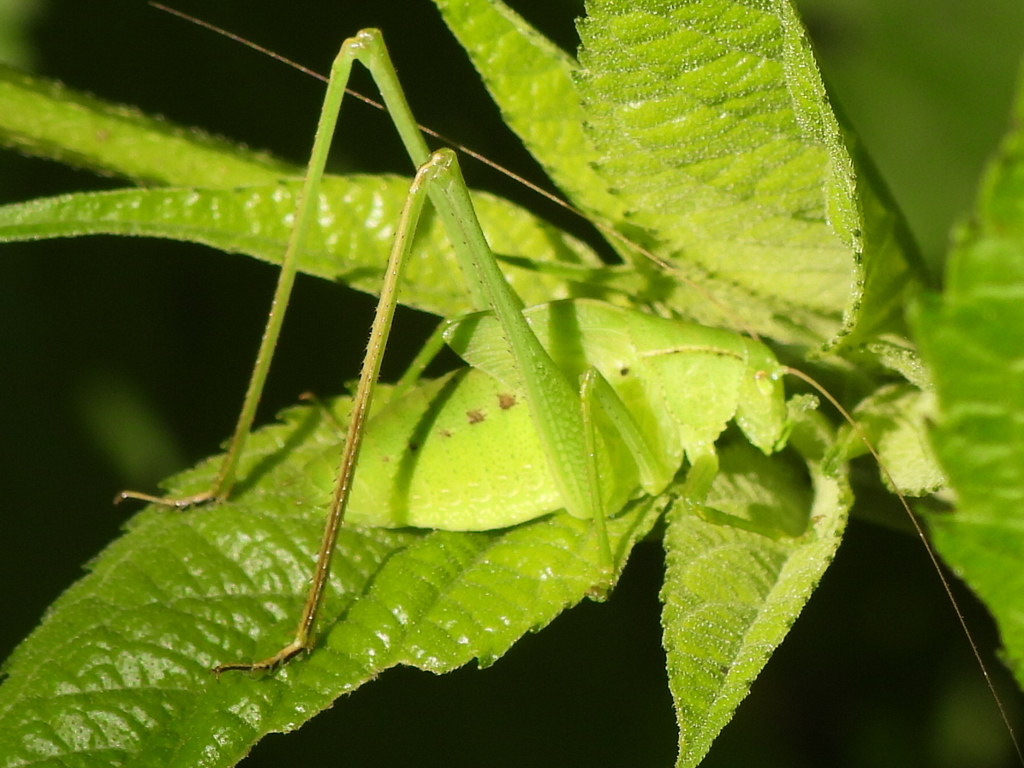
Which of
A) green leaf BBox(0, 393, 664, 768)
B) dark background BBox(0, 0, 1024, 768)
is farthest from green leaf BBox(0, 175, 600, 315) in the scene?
dark background BBox(0, 0, 1024, 768)

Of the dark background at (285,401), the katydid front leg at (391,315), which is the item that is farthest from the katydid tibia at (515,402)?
the dark background at (285,401)

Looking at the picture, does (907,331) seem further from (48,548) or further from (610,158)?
(48,548)

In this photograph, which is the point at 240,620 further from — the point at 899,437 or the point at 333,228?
the point at 899,437

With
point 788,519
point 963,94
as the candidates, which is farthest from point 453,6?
point 963,94

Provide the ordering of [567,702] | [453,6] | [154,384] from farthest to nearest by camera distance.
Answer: [154,384] < [567,702] < [453,6]

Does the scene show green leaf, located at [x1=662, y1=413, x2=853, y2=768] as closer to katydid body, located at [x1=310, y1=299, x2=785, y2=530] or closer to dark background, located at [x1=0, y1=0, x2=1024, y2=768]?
katydid body, located at [x1=310, y1=299, x2=785, y2=530]

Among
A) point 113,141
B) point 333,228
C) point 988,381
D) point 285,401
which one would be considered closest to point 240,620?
point 333,228
